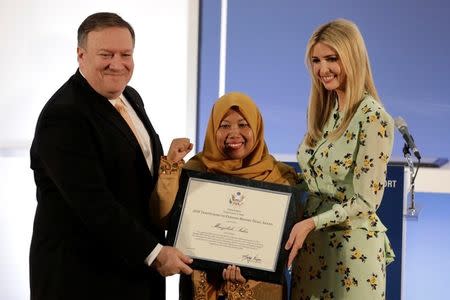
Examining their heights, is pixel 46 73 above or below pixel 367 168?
above

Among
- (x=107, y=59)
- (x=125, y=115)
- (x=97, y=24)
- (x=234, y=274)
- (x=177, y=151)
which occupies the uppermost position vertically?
(x=97, y=24)

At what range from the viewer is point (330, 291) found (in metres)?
2.51

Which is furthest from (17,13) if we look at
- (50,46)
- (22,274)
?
(22,274)

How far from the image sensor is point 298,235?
2357mm

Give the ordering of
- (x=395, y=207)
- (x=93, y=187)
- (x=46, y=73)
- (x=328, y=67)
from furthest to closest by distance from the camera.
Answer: (x=46, y=73), (x=395, y=207), (x=328, y=67), (x=93, y=187)

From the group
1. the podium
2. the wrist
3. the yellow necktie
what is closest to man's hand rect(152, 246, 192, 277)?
the wrist

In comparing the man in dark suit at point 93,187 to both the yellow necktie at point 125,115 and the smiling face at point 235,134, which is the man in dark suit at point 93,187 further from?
the smiling face at point 235,134

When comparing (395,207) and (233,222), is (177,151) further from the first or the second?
(395,207)

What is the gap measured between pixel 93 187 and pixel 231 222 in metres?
0.46

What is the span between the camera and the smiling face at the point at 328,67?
2475 mm

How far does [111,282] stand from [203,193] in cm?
41

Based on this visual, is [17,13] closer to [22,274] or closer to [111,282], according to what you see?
[22,274]

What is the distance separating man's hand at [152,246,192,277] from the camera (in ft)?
7.70
